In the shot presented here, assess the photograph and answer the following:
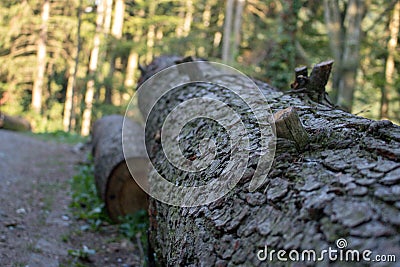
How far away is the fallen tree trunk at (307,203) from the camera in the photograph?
1383mm

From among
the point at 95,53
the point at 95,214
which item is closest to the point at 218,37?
the point at 95,53

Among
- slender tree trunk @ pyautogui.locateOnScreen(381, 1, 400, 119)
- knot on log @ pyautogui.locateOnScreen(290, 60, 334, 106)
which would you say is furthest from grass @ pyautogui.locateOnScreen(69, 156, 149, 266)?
slender tree trunk @ pyautogui.locateOnScreen(381, 1, 400, 119)

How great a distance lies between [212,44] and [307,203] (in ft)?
51.7

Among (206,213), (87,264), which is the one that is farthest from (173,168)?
(87,264)

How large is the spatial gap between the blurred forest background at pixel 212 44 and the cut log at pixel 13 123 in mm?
1744

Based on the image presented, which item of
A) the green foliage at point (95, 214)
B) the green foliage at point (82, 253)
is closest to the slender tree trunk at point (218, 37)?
the green foliage at point (95, 214)

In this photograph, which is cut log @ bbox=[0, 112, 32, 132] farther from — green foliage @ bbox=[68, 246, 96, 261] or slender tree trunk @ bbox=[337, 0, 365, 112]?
slender tree trunk @ bbox=[337, 0, 365, 112]

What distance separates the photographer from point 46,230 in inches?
158

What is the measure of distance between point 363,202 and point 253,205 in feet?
1.77

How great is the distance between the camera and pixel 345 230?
1374mm

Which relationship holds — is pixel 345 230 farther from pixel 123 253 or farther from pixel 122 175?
pixel 122 175

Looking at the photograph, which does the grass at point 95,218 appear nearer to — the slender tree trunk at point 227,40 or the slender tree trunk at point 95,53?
the slender tree trunk at point 227,40

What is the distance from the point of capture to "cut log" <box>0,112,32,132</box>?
42.0 feet

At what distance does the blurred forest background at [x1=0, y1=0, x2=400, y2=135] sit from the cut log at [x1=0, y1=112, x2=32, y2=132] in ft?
5.72
